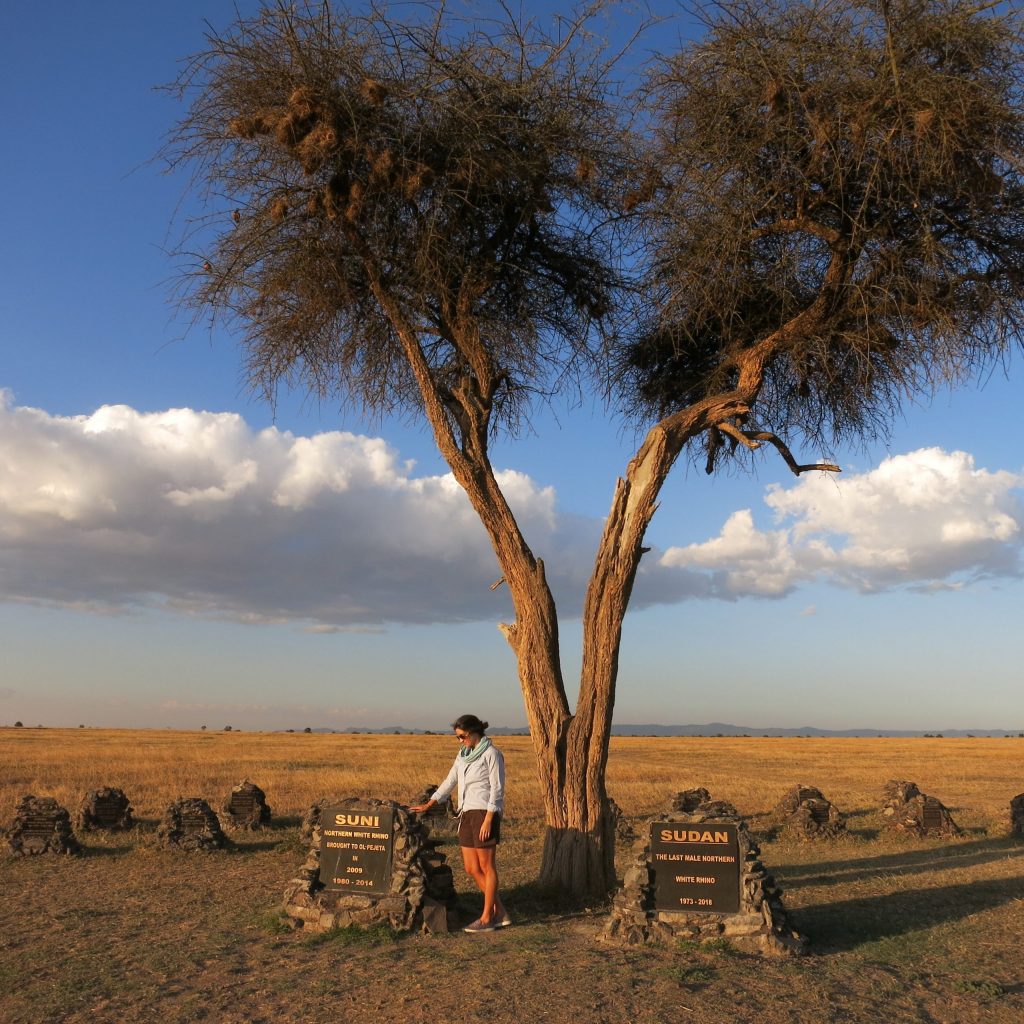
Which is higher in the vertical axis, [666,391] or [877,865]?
[666,391]

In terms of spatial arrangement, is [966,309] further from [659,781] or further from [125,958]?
[659,781]

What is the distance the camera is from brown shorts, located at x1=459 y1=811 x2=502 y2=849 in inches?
371

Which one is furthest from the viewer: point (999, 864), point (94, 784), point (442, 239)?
point (94, 784)

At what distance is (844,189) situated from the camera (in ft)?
41.4

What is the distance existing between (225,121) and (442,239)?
2.99 meters

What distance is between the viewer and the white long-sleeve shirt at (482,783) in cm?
951

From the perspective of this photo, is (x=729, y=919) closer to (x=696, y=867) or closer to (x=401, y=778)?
(x=696, y=867)

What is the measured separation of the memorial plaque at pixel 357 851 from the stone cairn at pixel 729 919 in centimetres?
225

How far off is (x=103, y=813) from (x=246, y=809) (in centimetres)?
239

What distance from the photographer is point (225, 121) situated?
40.6 feet

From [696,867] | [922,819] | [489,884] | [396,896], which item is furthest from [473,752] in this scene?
[922,819]

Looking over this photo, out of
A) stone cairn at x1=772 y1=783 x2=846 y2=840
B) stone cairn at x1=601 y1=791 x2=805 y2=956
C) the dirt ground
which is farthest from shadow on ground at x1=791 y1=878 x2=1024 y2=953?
stone cairn at x1=772 y1=783 x2=846 y2=840

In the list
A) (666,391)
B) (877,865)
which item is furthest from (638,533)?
(877,865)

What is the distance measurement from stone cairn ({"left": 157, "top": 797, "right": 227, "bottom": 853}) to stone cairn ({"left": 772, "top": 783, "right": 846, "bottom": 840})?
9765mm
